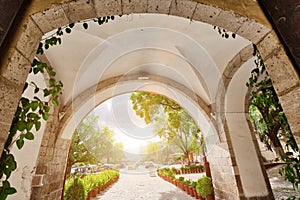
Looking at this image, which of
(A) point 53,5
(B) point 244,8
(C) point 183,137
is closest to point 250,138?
(B) point 244,8

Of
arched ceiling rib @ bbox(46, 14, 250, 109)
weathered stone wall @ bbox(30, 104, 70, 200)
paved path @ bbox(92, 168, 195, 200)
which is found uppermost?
arched ceiling rib @ bbox(46, 14, 250, 109)

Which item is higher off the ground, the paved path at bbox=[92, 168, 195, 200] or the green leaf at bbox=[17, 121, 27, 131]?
the green leaf at bbox=[17, 121, 27, 131]

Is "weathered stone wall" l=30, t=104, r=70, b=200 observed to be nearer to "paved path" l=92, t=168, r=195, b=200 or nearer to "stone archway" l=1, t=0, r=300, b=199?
"paved path" l=92, t=168, r=195, b=200

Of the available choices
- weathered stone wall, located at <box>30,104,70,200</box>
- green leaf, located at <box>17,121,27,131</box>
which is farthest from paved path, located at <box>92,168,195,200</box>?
green leaf, located at <box>17,121,27,131</box>

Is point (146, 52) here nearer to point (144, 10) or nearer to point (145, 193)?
point (144, 10)

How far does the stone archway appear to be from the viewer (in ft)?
2.75

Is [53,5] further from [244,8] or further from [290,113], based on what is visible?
[290,113]

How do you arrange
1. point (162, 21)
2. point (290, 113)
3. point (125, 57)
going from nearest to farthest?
1. point (290, 113)
2. point (162, 21)
3. point (125, 57)

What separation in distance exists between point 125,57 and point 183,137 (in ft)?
41.2

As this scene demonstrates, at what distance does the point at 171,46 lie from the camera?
322cm

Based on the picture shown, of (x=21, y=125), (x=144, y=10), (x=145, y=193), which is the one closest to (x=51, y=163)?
(x=21, y=125)

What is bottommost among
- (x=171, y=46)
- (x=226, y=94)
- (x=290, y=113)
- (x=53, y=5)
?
(x=290, y=113)

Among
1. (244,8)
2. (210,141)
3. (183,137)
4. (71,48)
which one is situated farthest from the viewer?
(183,137)

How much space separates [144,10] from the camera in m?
1.18
